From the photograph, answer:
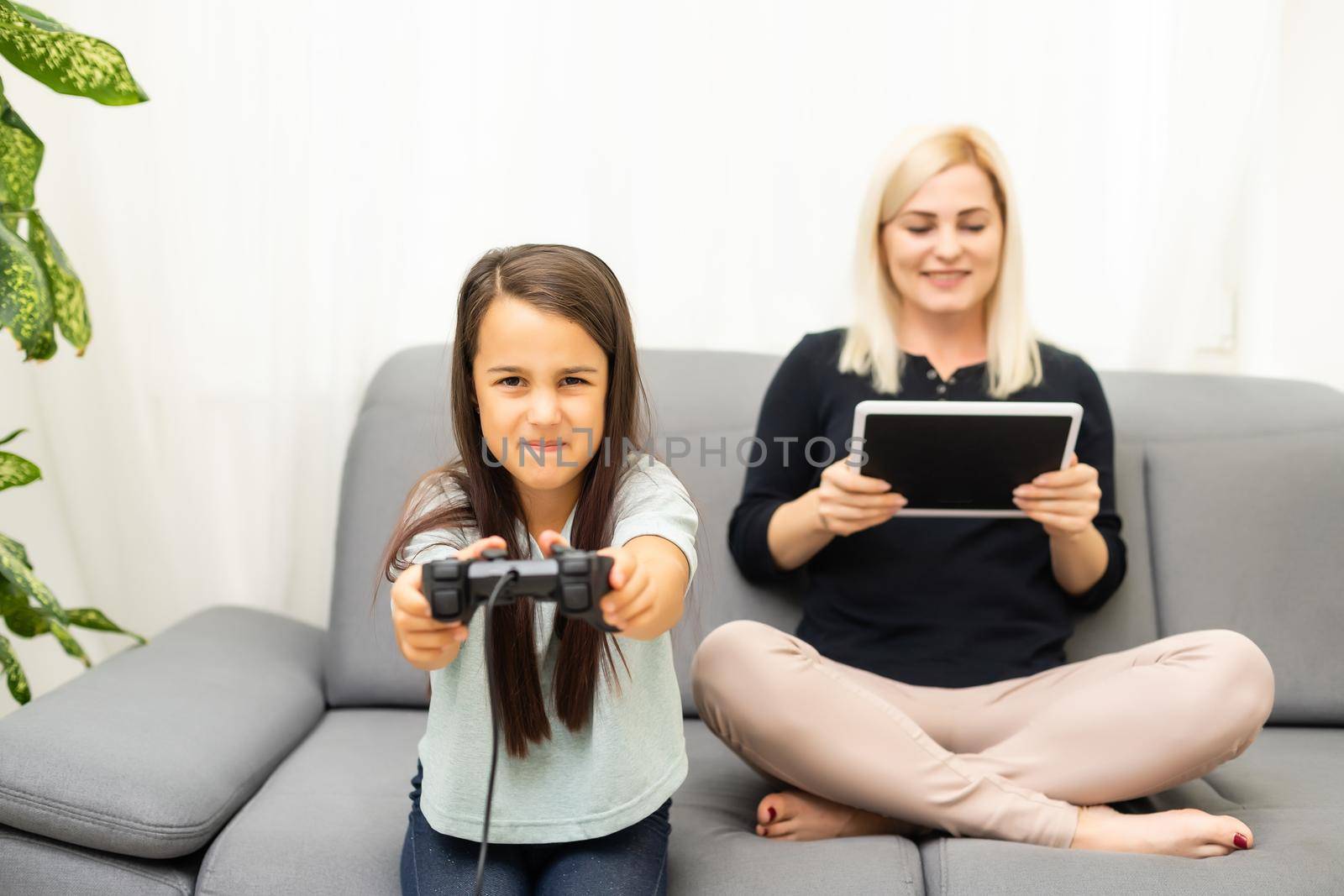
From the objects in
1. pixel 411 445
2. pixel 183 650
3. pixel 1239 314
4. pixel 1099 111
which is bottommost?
pixel 183 650

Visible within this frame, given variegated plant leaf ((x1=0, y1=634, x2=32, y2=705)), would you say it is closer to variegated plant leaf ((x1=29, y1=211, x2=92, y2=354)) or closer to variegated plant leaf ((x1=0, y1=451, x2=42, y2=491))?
variegated plant leaf ((x1=0, y1=451, x2=42, y2=491))

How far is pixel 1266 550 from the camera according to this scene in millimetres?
1576

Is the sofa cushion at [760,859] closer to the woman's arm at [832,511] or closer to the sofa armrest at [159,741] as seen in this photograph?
the woman's arm at [832,511]

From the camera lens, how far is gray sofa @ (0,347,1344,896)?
1106 mm

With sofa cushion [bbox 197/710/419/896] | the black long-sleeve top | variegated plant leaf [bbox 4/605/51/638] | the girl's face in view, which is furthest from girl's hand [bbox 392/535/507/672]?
variegated plant leaf [bbox 4/605/51/638]

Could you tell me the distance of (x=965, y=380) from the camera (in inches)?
59.6

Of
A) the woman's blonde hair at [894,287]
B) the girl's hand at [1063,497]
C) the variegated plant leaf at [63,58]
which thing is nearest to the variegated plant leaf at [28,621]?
the variegated plant leaf at [63,58]

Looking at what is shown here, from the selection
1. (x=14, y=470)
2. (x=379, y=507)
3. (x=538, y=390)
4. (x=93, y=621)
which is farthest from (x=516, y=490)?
(x=93, y=621)

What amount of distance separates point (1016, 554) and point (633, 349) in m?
0.69

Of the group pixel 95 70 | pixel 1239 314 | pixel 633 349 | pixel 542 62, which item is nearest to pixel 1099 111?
pixel 1239 314

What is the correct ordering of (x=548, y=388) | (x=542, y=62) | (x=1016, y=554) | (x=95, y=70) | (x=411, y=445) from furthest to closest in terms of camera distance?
(x=542, y=62)
(x=411, y=445)
(x=1016, y=554)
(x=95, y=70)
(x=548, y=388)

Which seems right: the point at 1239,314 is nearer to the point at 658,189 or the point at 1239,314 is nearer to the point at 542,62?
the point at 658,189

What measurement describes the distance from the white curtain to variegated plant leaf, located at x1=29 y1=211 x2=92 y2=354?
0.53 meters

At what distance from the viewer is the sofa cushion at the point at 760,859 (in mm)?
1076
